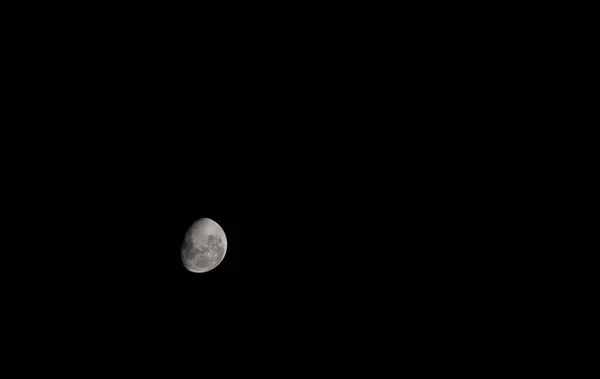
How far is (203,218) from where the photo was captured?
10.8 ft

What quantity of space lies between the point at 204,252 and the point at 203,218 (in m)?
0.32

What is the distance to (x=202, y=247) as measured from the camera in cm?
312

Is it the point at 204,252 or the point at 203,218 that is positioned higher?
the point at 203,218

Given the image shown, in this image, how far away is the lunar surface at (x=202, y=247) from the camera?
122 inches

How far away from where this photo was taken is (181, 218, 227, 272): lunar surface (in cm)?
311

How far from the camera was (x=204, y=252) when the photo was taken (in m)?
3.13
